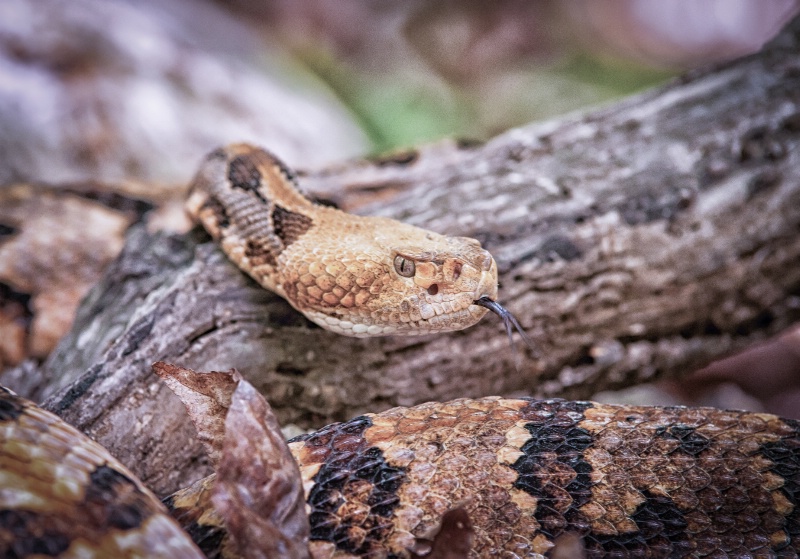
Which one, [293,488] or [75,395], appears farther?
[75,395]

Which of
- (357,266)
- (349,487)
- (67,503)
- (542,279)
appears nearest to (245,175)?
(357,266)

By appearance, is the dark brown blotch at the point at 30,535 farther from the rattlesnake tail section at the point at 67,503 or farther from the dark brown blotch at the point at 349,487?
the dark brown blotch at the point at 349,487

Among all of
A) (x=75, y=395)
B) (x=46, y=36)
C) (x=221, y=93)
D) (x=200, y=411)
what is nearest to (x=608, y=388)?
(x=200, y=411)

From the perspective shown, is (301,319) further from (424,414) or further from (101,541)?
(101,541)

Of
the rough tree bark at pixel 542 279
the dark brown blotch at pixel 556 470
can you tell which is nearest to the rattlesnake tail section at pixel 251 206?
the rough tree bark at pixel 542 279

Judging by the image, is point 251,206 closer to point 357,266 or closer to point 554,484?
point 357,266

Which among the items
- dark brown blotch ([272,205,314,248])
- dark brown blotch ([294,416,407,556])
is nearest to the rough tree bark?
Answer: dark brown blotch ([272,205,314,248])
